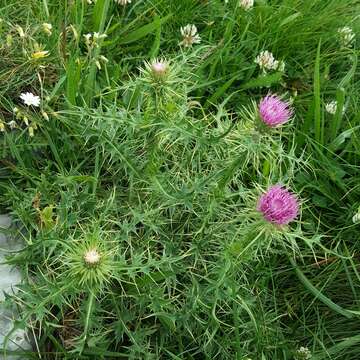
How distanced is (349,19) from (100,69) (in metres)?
1.10

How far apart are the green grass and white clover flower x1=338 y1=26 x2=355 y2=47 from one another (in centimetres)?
3

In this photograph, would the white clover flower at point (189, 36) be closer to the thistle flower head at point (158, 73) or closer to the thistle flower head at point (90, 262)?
the thistle flower head at point (158, 73)

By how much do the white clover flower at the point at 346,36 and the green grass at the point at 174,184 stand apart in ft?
0.09

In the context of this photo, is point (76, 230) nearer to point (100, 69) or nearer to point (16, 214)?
point (16, 214)

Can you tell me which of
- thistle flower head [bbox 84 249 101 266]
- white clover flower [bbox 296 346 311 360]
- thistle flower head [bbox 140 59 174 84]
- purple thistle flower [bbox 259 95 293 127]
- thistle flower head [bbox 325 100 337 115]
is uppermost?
thistle flower head [bbox 140 59 174 84]

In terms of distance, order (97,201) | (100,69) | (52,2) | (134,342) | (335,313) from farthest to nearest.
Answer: (52,2) < (100,69) < (335,313) < (97,201) < (134,342)

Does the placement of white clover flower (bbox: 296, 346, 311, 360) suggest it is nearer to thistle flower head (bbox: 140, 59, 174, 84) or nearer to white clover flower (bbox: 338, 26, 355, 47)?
thistle flower head (bbox: 140, 59, 174, 84)

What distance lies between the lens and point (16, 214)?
219cm

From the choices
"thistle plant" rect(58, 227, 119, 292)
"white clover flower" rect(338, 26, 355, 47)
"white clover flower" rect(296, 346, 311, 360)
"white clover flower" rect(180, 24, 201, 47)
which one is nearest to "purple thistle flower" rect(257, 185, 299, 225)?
"thistle plant" rect(58, 227, 119, 292)

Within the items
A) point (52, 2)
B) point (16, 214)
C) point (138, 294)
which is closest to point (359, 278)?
point (138, 294)

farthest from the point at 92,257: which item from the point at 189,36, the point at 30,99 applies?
the point at 189,36

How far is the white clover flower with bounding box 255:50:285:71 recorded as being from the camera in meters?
2.66

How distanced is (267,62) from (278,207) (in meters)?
1.08

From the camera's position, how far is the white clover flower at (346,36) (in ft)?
9.32
